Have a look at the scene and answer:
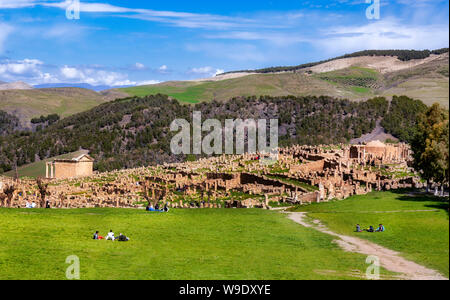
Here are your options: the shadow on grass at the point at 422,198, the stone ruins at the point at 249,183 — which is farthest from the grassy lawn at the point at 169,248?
the stone ruins at the point at 249,183

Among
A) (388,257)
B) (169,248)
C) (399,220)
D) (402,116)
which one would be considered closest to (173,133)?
(402,116)

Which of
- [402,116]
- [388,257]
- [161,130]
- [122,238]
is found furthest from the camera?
[161,130]

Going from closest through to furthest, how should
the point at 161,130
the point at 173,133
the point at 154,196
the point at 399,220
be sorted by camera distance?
the point at 399,220 < the point at 154,196 < the point at 173,133 < the point at 161,130

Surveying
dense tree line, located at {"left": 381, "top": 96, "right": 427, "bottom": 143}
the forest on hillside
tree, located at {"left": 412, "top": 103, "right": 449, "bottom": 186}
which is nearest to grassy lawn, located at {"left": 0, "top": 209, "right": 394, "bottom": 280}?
tree, located at {"left": 412, "top": 103, "right": 449, "bottom": 186}

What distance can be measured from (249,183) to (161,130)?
97.0 meters

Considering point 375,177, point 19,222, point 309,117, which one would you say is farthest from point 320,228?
point 309,117

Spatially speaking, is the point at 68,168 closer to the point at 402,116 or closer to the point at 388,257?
the point at 388,257

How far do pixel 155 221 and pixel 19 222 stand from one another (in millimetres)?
8208

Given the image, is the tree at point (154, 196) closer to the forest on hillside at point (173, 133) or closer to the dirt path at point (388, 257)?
the dirt path at point (388, 257)

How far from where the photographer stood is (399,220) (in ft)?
109

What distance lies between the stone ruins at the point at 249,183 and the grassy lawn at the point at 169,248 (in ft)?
40.9

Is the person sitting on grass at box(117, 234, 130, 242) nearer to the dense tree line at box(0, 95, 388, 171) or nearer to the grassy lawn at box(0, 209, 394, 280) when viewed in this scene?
the grassy lawn at box(0, 209, 394, 280)

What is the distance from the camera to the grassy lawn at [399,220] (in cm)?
2488

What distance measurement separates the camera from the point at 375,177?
5769 centimetres
